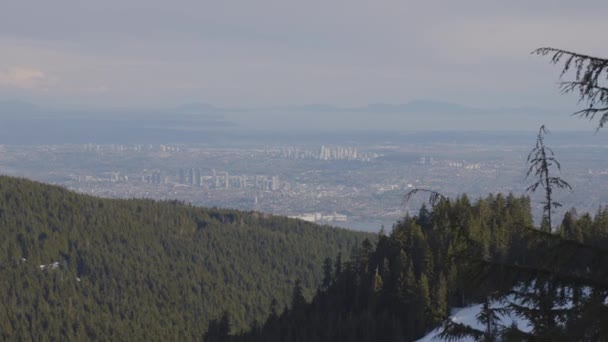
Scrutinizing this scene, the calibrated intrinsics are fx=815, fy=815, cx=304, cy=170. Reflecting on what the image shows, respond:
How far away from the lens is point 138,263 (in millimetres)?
125562

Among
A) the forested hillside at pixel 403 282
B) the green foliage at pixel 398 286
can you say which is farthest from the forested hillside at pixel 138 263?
the green foliage at pixel 398 286

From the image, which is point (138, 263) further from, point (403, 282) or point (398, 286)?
point (403, 282)

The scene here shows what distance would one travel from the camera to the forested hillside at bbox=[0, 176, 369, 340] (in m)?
99.7

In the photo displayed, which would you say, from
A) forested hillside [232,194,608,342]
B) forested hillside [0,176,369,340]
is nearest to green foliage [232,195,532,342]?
forested hillside [232,194,608,342]

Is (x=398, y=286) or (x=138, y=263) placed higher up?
(x=398, y=286)

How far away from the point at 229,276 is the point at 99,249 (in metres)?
21.2

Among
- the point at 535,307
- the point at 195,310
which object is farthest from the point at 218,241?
the point at 535,307

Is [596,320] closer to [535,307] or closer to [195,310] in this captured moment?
[535,307]

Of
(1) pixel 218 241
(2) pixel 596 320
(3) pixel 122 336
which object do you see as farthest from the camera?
(1) pixel 218 241

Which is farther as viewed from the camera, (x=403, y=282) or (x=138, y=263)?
(x=138, y=263)

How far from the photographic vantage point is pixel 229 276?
125 metres

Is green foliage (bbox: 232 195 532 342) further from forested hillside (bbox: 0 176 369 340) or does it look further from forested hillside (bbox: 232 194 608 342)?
Answer: forested hillside (bbox: 0 176 369 340)

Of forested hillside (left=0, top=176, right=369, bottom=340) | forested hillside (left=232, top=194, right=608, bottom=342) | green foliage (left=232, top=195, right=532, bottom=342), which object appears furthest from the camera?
forested hillside (left=0, top=176, right=369, bottom=340)

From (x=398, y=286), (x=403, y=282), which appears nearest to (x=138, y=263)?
(x=398, y=286)
